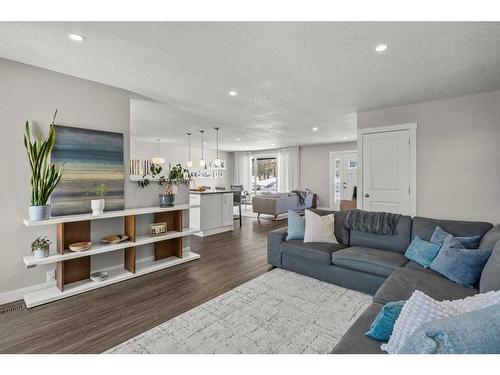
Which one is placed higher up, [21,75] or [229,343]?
[21,75]

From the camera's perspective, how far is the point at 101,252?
2961 mm

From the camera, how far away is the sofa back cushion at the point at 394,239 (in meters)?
2.93

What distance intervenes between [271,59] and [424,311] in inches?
92.9

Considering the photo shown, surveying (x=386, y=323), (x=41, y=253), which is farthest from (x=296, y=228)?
(x=41, y=253)

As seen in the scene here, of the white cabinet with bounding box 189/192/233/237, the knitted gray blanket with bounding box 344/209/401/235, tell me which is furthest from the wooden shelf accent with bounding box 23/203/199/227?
the knitted gray blanket with bounding box 344/209/401/235

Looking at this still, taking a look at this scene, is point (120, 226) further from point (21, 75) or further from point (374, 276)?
point (374, 276)

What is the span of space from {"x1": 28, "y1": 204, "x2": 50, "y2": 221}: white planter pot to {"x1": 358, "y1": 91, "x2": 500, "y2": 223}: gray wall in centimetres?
509

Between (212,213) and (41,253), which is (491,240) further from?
(212,213)

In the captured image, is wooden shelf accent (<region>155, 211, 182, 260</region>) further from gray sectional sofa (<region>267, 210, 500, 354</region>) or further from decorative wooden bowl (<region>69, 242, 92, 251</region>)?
A: gray sectional sofa (<region>267, 210, 500, 354</region>)

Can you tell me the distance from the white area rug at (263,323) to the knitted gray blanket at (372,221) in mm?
829

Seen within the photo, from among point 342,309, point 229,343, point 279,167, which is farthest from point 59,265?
point 279,167

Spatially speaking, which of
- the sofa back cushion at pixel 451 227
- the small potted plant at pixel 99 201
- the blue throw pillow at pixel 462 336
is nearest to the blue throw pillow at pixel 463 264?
the sofa back cushion at pixel 451 227

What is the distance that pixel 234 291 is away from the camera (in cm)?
283

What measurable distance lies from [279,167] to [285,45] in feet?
27.0
